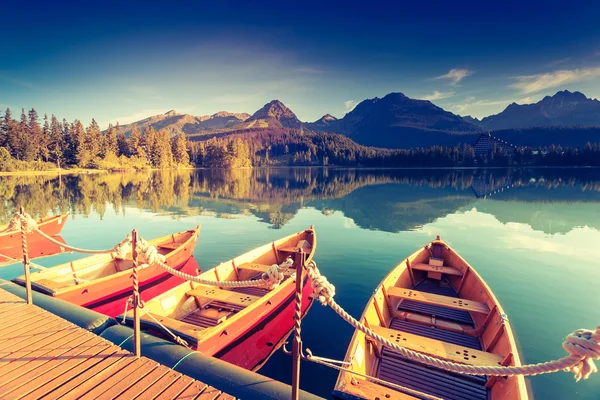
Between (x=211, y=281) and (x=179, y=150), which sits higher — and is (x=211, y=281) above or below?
below

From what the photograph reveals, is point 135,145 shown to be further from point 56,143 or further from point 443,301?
point 443,301

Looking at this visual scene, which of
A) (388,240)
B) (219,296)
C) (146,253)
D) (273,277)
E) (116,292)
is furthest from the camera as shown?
(388,240)

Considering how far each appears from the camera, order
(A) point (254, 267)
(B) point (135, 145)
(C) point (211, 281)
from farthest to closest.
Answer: (B) point (135, 145), (A) point (254, 267), (C) point (211, 281)

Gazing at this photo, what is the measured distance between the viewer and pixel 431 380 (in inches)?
244

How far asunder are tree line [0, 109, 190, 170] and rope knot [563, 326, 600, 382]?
370ft

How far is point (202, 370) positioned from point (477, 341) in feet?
22.4

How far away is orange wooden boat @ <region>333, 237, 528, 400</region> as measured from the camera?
17.5ft

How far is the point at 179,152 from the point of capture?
134 metres

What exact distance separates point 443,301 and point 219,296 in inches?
260

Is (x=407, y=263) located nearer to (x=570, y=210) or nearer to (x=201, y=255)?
(x=201, y=255)

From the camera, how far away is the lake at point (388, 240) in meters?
9.77

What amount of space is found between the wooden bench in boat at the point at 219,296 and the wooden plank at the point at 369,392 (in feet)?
14.0

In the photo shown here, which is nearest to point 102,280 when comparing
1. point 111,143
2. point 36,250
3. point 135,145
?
point 36,250

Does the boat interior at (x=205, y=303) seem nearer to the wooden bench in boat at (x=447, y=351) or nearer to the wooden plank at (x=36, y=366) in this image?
the wooden plank at (x=36, y=366)
